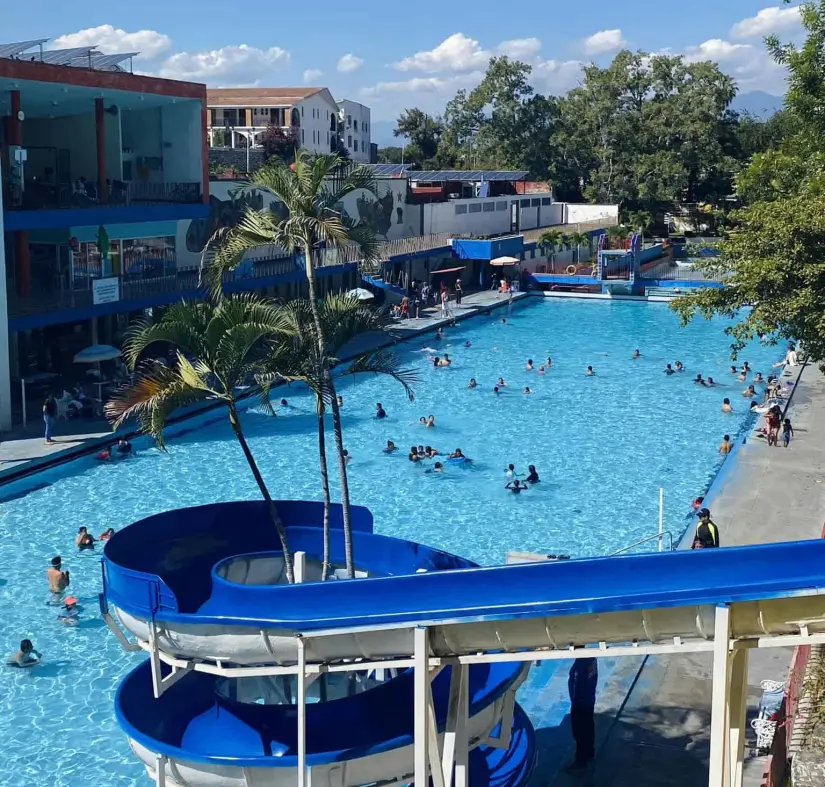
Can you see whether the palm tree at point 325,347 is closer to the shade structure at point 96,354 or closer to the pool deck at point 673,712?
the pool deck at point 673,712

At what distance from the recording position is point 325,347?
1000 cm

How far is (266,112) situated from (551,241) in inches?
1308

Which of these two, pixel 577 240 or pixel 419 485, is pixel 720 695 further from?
pixel 577 240

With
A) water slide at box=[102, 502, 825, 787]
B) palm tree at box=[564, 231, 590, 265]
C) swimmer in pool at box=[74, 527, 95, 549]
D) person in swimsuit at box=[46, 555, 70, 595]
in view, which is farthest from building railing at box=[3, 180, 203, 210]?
palm tree at box=[564, 231, 590, 265]

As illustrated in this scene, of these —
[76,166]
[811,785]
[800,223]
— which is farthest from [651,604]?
[76,166]

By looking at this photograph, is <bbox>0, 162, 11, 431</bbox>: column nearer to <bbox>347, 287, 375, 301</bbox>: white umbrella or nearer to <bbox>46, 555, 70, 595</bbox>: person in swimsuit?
<bbox>347, 287, 375, 301</bbox>: white umbrella

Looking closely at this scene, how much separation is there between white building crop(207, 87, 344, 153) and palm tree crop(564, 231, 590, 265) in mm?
27814

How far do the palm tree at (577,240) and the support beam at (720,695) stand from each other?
4734cm

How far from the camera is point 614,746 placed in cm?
979

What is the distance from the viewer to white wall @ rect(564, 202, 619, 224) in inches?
2370

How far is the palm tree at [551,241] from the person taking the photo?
50969 mm

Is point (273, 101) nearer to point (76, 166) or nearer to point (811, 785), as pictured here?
point (76, 166)

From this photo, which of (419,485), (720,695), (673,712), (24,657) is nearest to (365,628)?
(720,695)

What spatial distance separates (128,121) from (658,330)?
19.6m
